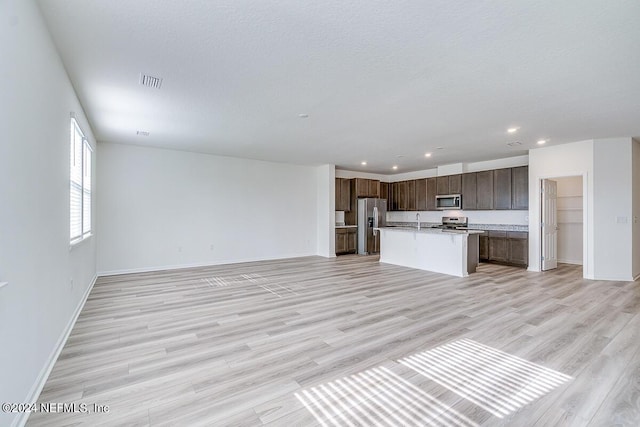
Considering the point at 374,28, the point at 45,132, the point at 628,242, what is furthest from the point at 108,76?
the point at 628,242

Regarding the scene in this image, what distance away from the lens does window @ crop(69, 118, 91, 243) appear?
348 centimetres

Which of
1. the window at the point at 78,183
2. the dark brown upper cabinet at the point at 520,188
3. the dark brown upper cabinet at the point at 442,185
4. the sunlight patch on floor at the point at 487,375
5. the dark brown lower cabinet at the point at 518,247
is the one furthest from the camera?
the dark brown upper cabinet at the point at 442,185

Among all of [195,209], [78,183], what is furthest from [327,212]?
[78,183]

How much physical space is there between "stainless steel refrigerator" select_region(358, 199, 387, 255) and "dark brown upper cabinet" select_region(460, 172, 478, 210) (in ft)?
8.38

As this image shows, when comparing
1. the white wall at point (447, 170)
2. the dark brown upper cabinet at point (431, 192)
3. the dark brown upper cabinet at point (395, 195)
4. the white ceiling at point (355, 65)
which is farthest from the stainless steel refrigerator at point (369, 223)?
the white ceiling at point (355, 65)

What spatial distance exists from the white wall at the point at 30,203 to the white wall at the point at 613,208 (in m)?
8.03

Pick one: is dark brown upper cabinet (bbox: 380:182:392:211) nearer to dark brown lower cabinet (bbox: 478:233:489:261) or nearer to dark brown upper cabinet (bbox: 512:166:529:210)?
dark brown lower cabinet (bbox: 478:233:489:261)

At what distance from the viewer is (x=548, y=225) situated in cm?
651

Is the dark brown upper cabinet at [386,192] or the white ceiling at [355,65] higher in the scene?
the white ceiling at [355,65]

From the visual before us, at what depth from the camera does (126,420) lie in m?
1.80

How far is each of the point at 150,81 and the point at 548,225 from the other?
7.92 meters

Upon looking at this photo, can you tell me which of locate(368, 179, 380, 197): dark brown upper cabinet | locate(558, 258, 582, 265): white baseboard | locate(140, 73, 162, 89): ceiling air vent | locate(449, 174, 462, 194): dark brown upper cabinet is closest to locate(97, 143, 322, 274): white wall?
locate(368, 179, 380, 197): dark brown upper cabinet

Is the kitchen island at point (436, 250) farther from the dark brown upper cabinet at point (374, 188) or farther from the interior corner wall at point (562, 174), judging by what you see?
the dark brown upper cabinet at point (374, 188)

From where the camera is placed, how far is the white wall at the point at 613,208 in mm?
5367
